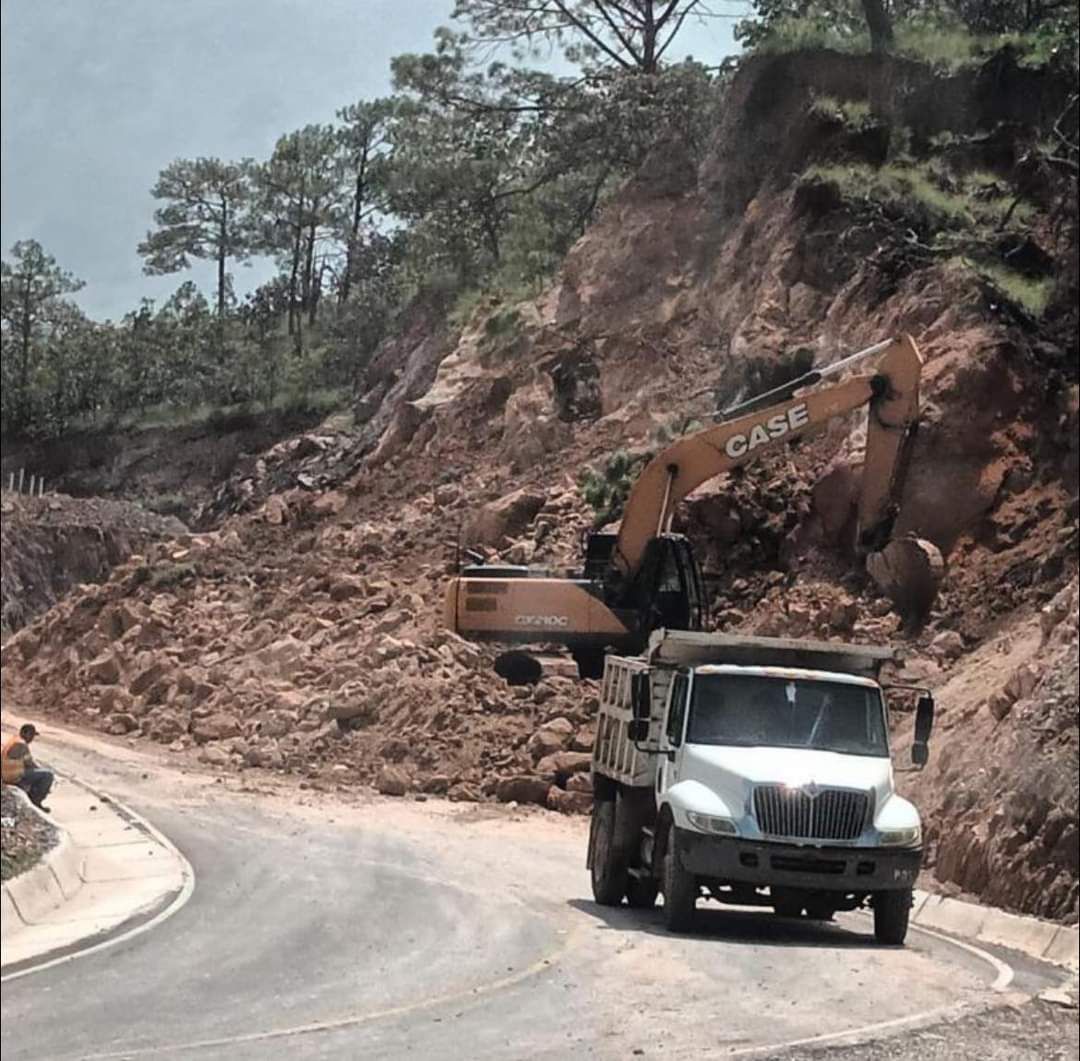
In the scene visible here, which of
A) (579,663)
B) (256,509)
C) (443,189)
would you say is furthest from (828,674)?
(256,509)

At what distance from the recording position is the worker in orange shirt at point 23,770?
1486 centimetres

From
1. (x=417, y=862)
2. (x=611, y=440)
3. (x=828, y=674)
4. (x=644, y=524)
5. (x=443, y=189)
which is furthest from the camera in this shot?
(x=611, y=440)

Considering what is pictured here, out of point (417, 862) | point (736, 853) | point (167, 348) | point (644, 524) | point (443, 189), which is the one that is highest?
point (443, 189)

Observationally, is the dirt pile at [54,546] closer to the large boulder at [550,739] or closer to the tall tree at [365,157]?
the large boulder at [550,739]

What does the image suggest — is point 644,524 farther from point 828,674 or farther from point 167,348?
point 167,348

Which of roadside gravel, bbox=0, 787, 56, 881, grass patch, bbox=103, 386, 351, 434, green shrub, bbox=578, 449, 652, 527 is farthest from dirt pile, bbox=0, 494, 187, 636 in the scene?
roadside gravel, bbox=0, 787, 56, 881

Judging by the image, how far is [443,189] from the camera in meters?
24.1

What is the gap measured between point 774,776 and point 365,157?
4.29m

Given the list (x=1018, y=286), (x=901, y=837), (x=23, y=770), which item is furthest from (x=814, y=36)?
(x=1018, y=286)

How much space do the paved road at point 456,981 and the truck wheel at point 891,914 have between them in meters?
0.32

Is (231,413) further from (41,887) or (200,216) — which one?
(200,216)

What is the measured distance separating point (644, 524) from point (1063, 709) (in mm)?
5416

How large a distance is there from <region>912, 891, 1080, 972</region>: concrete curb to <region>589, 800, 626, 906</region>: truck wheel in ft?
7.40

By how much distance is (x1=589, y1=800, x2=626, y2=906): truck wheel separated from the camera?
13.4 meters
